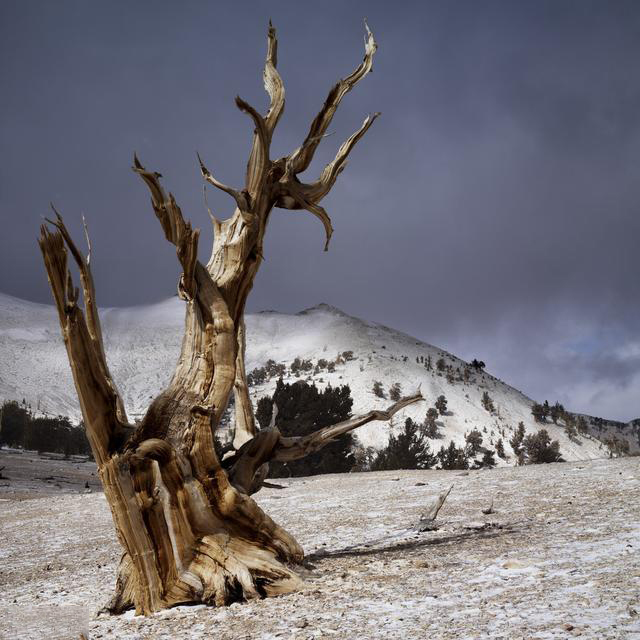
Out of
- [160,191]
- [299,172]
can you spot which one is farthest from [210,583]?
[299,172]

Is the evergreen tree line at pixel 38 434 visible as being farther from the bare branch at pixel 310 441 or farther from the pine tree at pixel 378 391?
the bare branch at pixel 310 441

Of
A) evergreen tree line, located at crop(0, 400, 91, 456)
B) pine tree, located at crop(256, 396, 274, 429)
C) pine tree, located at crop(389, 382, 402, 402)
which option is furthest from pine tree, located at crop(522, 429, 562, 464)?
evergreen tree line, located at crop(0, 400, 91, 456)

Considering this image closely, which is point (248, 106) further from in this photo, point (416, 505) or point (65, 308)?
point (416, 505)

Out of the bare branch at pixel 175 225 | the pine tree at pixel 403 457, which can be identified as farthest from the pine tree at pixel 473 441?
the bare branch at pixel 175 225

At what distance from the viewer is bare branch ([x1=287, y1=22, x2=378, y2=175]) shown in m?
5.42

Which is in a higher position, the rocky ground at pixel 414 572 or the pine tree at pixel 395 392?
the pine tree at pixel 395 392

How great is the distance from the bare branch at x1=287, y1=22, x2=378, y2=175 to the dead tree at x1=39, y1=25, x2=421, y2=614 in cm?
55

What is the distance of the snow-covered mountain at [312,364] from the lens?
1309 inches

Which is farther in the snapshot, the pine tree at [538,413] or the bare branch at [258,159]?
the pine tree at [538,413]

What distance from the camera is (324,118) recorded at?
18.1 ft

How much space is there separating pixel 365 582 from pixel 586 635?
1675 mm

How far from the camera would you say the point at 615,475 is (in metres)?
8.41

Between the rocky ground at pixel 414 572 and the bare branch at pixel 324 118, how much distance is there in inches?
125

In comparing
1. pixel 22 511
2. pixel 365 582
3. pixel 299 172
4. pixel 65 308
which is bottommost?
pixel 22 511
